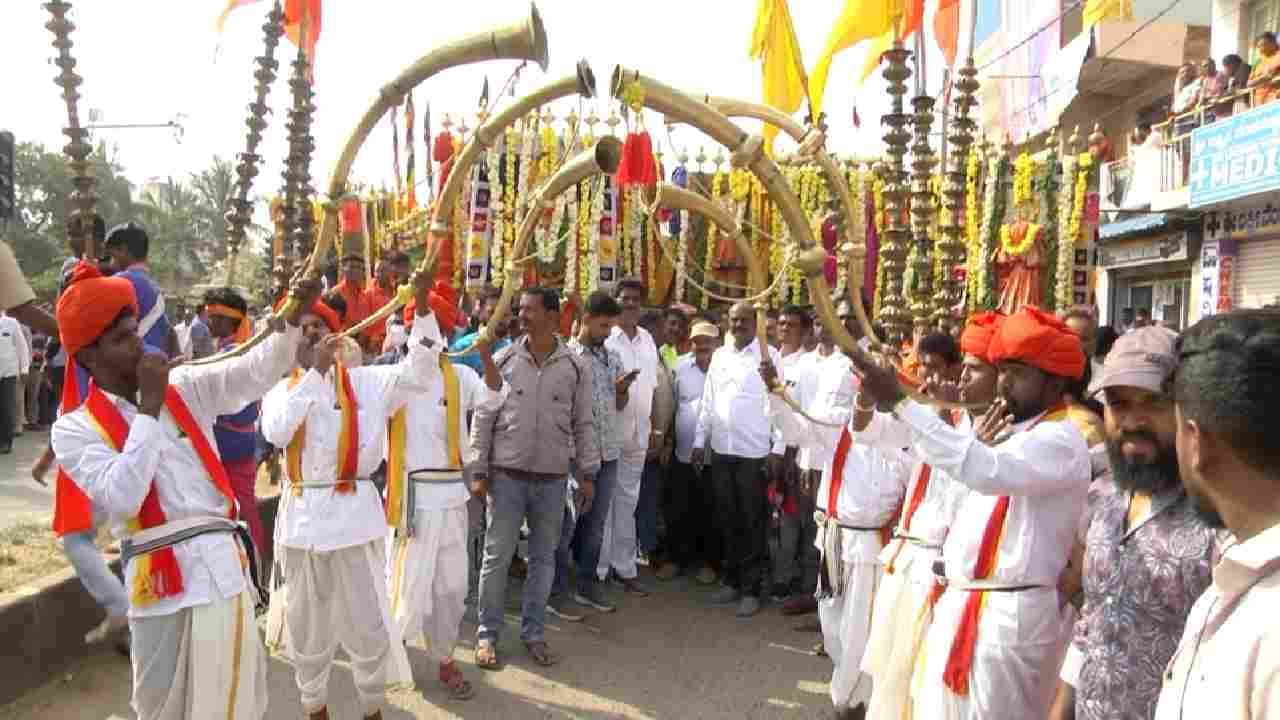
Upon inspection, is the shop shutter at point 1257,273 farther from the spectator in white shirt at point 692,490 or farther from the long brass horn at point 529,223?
the long brass horn at point 529,223

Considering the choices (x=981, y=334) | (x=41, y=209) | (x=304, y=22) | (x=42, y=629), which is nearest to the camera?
(x=981, y=334)

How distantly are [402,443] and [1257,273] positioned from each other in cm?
1448

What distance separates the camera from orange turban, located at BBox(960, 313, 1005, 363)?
10.2 feet

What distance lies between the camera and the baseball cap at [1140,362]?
2.35 meters

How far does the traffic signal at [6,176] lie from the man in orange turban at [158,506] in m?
2.69

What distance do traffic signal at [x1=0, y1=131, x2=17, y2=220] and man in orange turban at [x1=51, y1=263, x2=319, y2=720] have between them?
2690 millimetres

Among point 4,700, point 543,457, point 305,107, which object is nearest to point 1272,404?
point 305,107

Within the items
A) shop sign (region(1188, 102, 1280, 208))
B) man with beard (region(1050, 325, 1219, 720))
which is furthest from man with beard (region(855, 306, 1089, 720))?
shop sign (region(1188, 102, 1280, 208))

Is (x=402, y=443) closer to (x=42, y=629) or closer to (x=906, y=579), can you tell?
(x=42, y=629)

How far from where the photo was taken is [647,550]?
761cm

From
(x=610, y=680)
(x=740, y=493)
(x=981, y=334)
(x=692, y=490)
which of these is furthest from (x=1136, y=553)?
(x=692, y=490)

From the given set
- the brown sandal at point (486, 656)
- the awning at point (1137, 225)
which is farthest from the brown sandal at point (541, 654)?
the awning at point (1137, 225)

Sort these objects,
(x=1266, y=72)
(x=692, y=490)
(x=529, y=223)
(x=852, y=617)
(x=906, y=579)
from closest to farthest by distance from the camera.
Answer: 1. (x=906, y=579)
2. (x=852, y=617)
3. (x=529, y=223)
4. (x=692, y=490)
5. (x=1266, y=72)

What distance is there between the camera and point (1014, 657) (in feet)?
9.46
